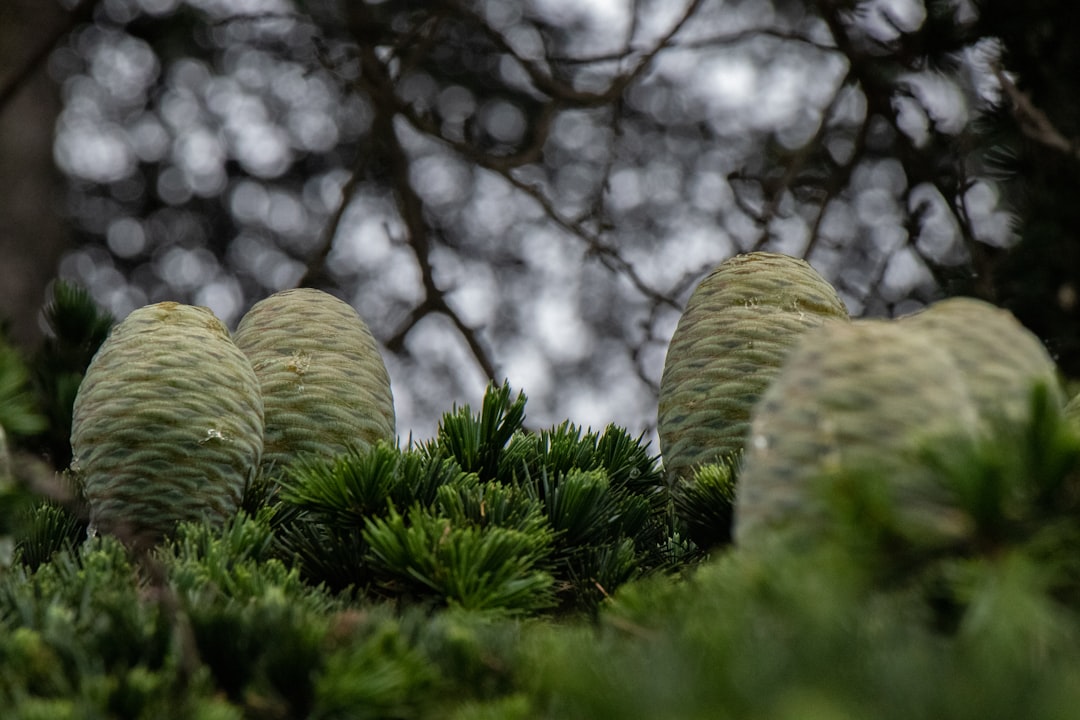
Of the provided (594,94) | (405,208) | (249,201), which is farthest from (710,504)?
(249,201)

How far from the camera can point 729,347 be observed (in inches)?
31.3

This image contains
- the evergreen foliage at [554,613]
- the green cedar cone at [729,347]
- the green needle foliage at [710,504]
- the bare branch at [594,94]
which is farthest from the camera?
the bare branch at [594,94]

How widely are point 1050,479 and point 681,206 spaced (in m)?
2.98

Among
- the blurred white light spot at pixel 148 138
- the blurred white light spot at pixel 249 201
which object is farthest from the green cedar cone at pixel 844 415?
the blurred white light spot at pixel 148 138

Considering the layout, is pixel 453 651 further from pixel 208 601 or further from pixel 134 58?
pixel 134 58

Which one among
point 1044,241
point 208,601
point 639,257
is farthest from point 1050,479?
point 639,257

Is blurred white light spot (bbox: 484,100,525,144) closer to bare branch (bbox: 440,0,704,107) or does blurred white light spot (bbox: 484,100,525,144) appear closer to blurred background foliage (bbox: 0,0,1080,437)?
blurred background foliage (bbox: 0,0,1080,437)

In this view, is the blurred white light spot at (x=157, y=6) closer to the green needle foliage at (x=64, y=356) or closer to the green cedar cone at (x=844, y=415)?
the green needle foliage at (x=64, y=356)

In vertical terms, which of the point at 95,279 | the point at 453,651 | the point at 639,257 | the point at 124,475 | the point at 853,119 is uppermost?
the point at 853,119

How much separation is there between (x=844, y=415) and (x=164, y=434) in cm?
46

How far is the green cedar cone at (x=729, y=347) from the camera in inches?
30.4

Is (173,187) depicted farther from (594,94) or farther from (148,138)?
(594,94)

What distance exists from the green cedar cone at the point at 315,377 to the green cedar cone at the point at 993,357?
444 mm

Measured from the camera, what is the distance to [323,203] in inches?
137
